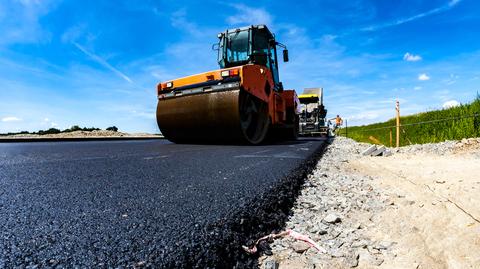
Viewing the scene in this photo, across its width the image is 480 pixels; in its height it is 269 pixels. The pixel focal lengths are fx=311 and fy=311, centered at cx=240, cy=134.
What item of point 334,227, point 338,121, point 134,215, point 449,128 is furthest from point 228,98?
point 338,121

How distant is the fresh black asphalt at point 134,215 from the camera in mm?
963

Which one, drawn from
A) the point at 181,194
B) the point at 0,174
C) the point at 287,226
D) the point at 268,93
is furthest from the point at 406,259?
the point at 268,93

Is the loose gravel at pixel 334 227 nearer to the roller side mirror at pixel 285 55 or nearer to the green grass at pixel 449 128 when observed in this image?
the roller side mirror at pixel 285 55

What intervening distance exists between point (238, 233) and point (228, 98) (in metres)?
4.64

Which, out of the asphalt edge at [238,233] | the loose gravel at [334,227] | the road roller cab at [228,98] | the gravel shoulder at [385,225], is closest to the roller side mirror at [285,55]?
the road roller cab at [228,98]

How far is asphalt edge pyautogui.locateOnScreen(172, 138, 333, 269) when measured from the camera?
3.40 feet

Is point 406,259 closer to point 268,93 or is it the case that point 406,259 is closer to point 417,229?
point 417,229

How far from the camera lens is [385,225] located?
5.69 feet

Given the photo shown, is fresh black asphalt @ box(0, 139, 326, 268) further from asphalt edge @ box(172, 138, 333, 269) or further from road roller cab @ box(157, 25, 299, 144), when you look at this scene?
road roller cab @ box(157, 25, 299, 144)

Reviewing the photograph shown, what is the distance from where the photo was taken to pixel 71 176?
224 centimetres

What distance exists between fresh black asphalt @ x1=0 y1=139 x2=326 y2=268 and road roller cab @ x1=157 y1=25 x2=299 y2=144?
3.52 m

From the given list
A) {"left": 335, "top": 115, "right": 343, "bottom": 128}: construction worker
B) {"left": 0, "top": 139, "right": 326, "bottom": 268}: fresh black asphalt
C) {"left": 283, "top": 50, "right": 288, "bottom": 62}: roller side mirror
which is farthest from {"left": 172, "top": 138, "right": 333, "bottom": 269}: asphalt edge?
{"left": 335, "top": 115, "right": 343, "bottom": 128}: construction worker

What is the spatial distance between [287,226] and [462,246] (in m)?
0.80

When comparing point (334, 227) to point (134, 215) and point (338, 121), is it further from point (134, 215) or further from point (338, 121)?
point (338, 121)
